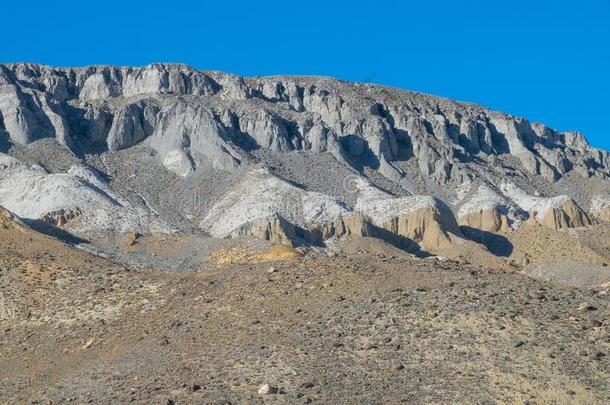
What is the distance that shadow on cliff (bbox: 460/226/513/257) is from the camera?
87.7 meters

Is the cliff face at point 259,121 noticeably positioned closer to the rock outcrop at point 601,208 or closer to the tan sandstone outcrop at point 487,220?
the rock outcrop at point 601,208

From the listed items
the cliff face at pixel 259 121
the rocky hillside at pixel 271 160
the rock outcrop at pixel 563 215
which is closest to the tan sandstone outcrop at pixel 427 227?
the rocky hillside at pixel 271 160

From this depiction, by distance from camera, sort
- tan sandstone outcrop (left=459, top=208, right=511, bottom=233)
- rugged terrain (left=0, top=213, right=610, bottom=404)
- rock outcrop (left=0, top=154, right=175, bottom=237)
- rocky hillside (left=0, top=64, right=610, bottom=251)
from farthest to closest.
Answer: tan sandstone outcrop (left=459, top=208, right=511, bottom=233) < rocky hillside (left=0, top=64, right=610, bottom=251) < rock outcrop (left=0, top=154, right=175, bottom=237) < rugged terrain (left=0, top=213, right=610, bottom=404)

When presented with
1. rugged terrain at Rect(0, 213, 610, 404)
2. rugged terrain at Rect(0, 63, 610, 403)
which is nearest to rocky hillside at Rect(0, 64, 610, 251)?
rugged terrain at Rect(0, 63, 610, 403)

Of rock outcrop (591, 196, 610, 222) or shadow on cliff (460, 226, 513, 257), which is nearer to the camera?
shadow on cliff (460, 226, 513, 257)

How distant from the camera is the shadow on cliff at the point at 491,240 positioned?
3453 inches

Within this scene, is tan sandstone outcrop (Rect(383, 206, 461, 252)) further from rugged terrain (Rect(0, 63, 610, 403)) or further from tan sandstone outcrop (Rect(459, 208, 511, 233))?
tan sandstone outcrop (Rect(459, 208, 511, 233))

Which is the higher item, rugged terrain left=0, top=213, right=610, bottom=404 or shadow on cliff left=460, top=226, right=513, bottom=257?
shadow on cliff left=460, top=226, right=513, bottom=257

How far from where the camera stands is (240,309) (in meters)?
25.0

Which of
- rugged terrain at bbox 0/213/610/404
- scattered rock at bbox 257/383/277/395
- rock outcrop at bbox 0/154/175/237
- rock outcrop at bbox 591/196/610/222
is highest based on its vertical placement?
rock outcrop at bbox 591/196/610/222

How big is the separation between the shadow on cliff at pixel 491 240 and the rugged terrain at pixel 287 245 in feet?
1.44

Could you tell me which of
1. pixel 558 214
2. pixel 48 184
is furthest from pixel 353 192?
pixel 48 184

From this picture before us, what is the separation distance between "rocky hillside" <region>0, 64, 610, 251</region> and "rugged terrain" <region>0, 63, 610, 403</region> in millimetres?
333

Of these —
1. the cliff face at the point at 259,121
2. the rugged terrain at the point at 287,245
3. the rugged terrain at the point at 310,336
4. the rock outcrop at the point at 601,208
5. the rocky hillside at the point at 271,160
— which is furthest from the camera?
the rock outcrop at the point at 601,208
